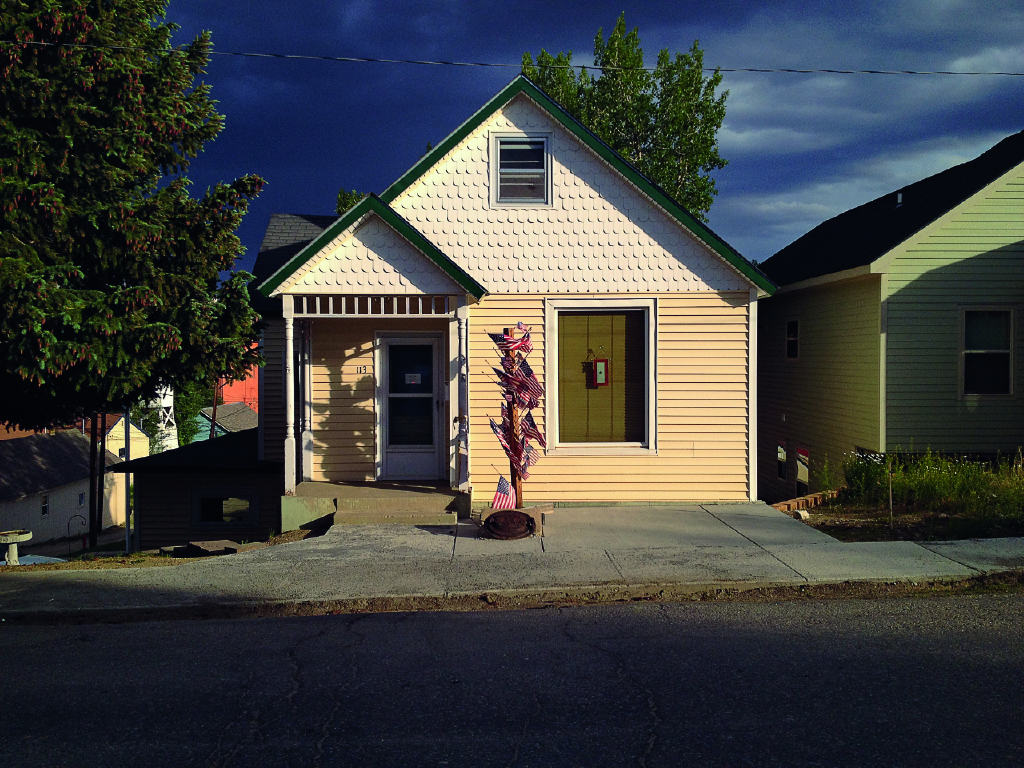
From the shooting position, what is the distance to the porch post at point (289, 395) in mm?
10750

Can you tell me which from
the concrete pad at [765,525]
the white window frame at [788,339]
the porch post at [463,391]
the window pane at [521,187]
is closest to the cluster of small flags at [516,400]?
the porch post at [463,391]

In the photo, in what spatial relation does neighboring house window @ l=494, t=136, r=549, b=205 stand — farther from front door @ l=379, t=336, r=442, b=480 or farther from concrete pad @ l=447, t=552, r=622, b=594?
concrete pad @ l=447, t=552, r=622, b=594

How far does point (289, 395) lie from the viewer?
10930 millimetres

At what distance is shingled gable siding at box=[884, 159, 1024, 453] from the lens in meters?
13.2

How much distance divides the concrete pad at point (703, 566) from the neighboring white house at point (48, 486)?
30.9 metres

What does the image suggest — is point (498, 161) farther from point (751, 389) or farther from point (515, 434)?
point (751, 389)

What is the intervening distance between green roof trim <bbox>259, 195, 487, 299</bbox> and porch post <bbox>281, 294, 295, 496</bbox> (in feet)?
1.08

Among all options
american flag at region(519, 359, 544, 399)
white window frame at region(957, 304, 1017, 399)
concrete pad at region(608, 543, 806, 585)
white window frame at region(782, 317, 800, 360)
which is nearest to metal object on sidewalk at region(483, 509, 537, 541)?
concrete pad at region(608, 543, 806, 585)

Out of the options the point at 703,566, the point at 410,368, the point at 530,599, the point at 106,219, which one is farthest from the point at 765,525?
the point at 106,219

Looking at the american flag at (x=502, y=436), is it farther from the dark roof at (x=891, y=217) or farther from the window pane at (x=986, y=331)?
the window pane at (x=986, y=331)

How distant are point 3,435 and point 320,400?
38.4m

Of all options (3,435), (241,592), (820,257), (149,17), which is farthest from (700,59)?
(3,435)

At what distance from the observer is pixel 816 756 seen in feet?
13.3

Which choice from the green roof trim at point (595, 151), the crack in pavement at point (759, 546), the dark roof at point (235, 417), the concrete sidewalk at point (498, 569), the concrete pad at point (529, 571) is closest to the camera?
the concrete sidewalk at point (498, 569)
